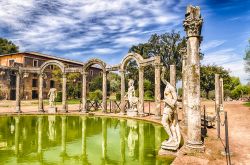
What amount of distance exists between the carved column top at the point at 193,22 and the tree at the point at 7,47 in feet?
209

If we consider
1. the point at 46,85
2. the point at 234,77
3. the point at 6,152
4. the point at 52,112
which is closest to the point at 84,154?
the point at 6,152

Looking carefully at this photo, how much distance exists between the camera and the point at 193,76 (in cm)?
884

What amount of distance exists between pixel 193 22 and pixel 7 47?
6485cm

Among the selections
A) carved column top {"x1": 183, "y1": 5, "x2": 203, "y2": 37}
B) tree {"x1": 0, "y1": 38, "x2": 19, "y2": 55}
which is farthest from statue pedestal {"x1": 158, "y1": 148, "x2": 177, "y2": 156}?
tree {"x1": 0, "y1": 38, "x2": 19, "y2": 55}

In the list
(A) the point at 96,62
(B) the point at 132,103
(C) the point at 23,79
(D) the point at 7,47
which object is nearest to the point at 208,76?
(A) the point at 96,62

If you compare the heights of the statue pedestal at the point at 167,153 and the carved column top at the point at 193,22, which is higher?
the carved column top at the point at 193,22

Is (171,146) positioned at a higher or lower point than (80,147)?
higher

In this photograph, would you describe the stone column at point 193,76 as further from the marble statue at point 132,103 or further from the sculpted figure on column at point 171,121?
the marble statue at point 132,103

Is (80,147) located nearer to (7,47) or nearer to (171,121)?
(171,121)

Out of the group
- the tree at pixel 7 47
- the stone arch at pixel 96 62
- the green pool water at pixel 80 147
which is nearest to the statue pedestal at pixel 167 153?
the green pool water at pixel 80 147

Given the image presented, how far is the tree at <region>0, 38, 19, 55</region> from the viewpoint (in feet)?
207

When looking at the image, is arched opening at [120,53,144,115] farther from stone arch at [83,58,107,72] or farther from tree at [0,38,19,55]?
tree at [0,38,19,55]

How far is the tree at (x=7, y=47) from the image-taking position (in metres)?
63.2

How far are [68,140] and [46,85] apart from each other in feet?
162
